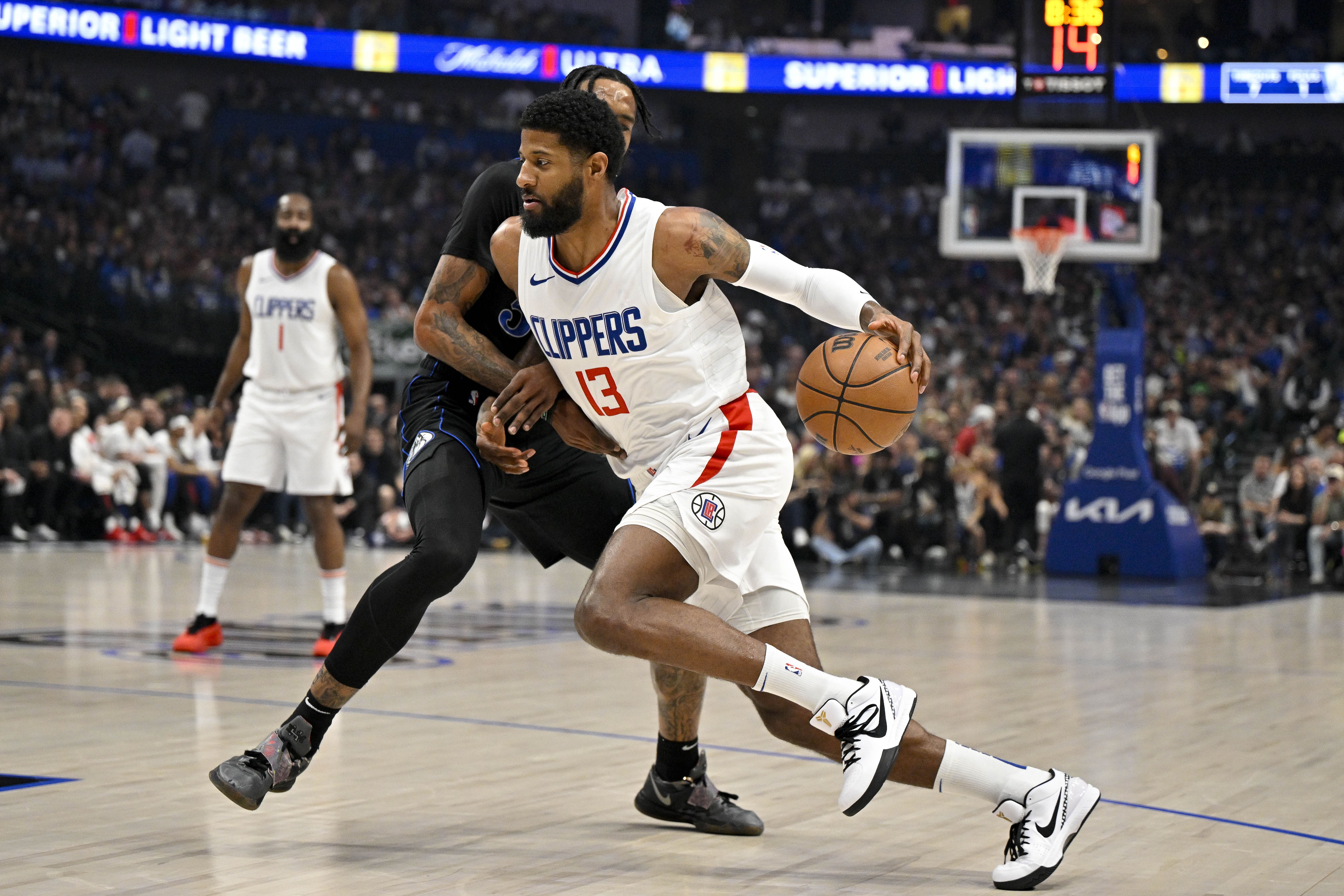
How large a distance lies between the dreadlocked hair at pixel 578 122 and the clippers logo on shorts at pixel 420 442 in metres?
0.95

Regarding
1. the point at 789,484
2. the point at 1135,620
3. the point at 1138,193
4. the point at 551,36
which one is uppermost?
the point at 551,36

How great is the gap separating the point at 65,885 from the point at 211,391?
64.0 feet

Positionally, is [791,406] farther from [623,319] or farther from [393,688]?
[623,319]

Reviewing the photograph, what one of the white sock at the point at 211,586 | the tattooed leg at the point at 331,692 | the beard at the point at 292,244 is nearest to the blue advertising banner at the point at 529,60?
the beard at the point at 292,244

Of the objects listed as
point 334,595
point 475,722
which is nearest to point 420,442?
point 475,722

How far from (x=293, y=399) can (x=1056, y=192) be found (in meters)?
9.54

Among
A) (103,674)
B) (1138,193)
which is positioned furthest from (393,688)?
(1138,193)

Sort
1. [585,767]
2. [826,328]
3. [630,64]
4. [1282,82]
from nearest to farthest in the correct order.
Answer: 1. [585,767]
2. [1282,82]
3. [826,328]
4. [630,64]

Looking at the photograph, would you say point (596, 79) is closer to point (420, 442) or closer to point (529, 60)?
point (420, 442)

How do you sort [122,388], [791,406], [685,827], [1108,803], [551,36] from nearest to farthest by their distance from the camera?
[685,827] → [1108,803] → [122,388] → [791,406] → [551,36]

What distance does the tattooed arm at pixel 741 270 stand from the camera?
12.1 feet

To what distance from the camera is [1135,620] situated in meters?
10.3

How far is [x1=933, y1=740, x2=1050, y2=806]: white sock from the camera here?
3.51 metres

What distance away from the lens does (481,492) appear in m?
4.14
